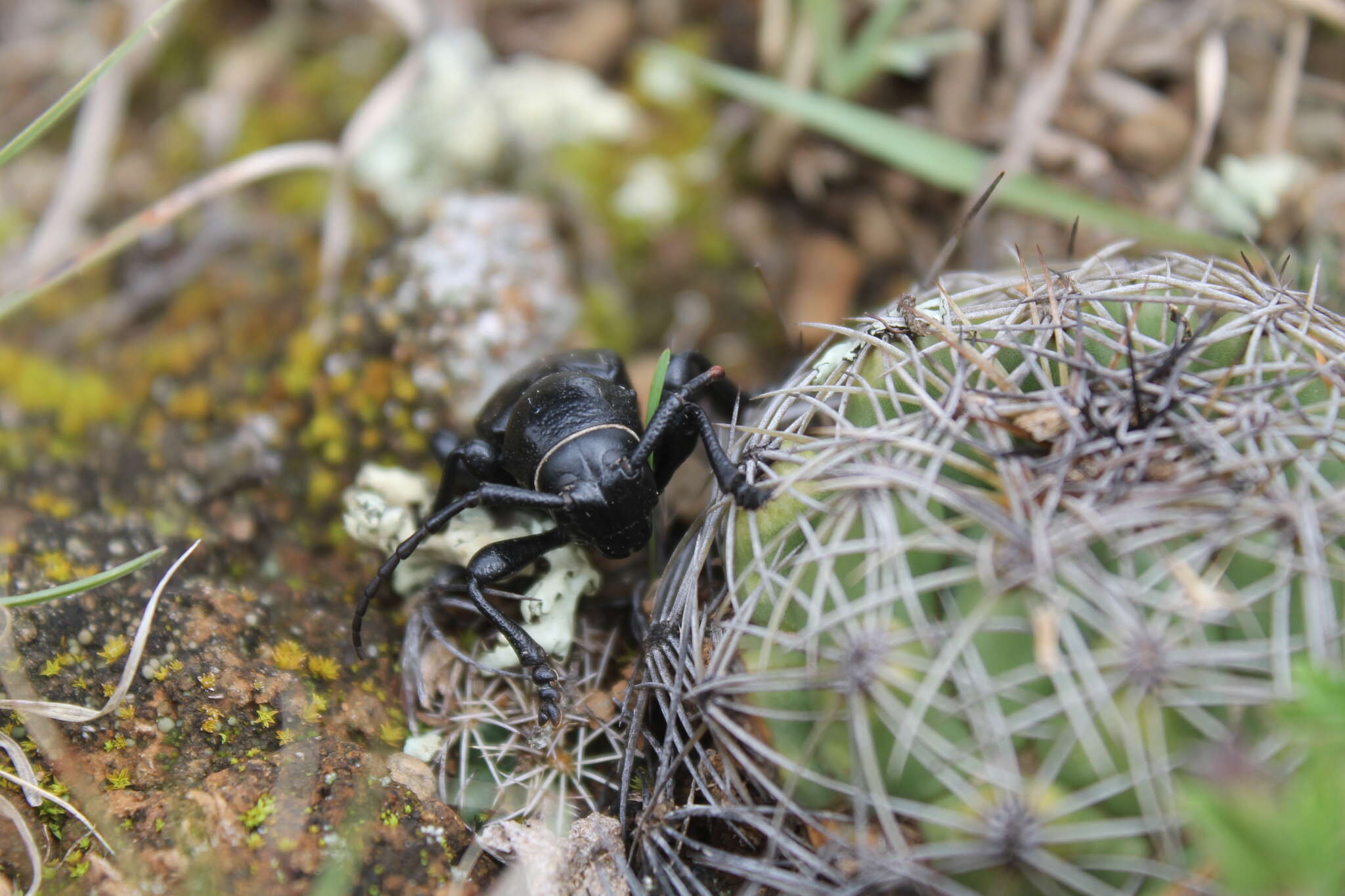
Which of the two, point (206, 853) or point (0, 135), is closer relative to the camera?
point (206, 853)

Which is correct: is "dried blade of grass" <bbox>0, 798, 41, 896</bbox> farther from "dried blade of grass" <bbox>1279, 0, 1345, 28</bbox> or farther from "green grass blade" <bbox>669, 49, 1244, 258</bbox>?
"dried blade of grass" <bbox>1279, 0, 1345, 28</bbox>

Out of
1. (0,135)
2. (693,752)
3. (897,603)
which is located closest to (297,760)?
(693,752)

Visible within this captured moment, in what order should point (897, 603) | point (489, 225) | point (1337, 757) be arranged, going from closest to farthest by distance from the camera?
point (1337, 757) → point (897, 603) → point (489, 225)

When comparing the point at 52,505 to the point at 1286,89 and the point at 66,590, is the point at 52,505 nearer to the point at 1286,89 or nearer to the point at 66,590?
the point at 66,590

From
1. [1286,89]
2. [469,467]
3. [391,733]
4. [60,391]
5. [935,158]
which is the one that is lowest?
[391,733]

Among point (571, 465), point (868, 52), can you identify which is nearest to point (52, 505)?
point (571, 465)

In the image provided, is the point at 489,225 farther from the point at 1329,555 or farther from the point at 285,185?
the point at 1329,555

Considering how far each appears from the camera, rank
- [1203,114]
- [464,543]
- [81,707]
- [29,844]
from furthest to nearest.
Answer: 1. [1203,114]
2. [464,543]
3. [81,707]
4. [29,844]
